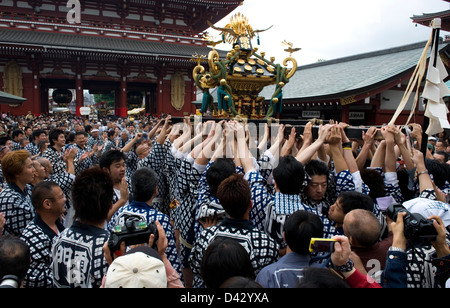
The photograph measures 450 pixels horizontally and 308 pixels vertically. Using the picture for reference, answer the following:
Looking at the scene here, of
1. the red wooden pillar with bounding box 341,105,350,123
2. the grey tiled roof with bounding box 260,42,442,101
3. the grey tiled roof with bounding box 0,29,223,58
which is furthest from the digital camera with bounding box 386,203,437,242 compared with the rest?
the grey tiled roof with bounding box 0,29,223,58

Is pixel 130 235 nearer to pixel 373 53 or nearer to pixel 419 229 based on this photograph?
pixel 419 229

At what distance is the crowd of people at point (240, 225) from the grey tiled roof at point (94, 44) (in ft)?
50.0

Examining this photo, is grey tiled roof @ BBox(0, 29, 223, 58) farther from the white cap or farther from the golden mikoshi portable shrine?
the white cap

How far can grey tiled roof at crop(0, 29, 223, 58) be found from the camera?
52.9 ft

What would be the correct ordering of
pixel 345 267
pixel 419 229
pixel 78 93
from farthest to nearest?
pixel 78 93 → pixel 419 229 → pixel 345 267

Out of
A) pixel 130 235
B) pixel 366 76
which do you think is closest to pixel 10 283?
pixel 130 235

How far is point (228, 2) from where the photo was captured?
20.5 metres

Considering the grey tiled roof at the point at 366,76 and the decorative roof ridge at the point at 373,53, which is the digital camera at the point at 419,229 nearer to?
the grey tiled roof at the point at 366,76

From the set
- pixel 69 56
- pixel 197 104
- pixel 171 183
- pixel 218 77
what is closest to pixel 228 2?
pixel 197 104

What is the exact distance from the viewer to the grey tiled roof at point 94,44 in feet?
52.9

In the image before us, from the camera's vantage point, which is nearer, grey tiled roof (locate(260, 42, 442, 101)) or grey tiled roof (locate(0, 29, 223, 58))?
grey tiled roof (locate(260, 42, 442, 101))

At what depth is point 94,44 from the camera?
1770 cm

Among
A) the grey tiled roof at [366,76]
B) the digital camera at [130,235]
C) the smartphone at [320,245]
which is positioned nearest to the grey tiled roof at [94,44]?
the grey tiled roof at [366,76]

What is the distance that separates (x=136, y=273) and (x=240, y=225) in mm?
794
